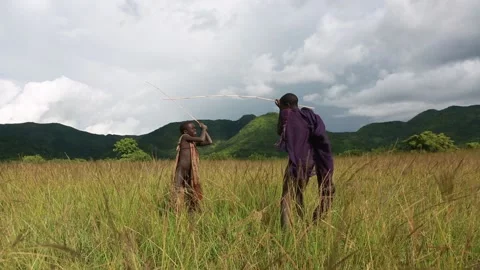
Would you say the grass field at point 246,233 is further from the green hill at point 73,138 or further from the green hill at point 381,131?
the green hill at point 73,138

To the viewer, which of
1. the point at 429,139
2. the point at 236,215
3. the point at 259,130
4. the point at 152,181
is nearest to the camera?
the point at 236,215

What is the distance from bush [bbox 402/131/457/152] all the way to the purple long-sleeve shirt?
20.1 metres

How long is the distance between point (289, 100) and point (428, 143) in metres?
20.6

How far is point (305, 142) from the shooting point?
430 cm

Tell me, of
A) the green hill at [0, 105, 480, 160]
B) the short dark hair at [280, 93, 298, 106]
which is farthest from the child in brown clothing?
the green hill at [0, 105, 480, 160]

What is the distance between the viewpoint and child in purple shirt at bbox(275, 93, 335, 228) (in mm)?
4223

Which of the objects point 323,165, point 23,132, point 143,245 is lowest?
point 143,245

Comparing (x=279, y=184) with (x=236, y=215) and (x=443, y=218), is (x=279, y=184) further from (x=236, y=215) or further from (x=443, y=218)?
(x=443, y=218)

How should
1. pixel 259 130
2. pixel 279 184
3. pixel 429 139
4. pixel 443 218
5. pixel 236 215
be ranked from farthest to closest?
pixel 259 130 → pixel 429 139 → pixel 279 184 → pixel 236 215 → pixel 443 218

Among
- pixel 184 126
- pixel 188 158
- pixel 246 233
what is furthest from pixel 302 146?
pixel 184 126

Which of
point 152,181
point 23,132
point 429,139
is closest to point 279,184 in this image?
point 152,181

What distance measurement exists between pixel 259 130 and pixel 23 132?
5929 cm

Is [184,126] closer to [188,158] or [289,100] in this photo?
[188,158]

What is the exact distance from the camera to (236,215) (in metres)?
4.22
